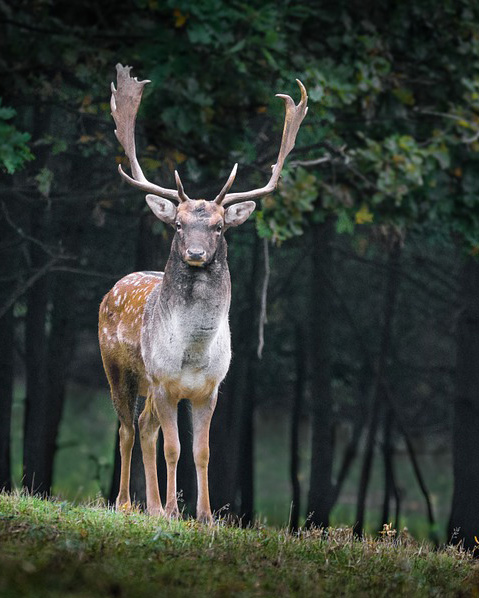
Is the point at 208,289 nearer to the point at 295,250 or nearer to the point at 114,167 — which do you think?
the point at 114,167

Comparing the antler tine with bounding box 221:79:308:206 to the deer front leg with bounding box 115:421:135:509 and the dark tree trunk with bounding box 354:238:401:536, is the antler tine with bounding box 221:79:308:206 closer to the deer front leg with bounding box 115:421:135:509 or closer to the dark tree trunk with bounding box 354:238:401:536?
the deer front leg with bounding box 115:421:135:509

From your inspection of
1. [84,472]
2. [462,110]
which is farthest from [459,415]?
[84,472]

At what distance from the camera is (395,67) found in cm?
1466

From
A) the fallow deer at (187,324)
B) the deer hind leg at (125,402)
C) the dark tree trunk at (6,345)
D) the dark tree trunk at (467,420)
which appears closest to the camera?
Result: the fallow deer at (187,324)

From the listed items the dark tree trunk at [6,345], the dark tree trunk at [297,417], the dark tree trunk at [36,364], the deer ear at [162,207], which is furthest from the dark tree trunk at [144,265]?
the dark tree trunk at [297,417]

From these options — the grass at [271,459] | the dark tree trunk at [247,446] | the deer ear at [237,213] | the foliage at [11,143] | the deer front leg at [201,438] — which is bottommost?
the grass at [271,459]

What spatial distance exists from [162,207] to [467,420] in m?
7.43

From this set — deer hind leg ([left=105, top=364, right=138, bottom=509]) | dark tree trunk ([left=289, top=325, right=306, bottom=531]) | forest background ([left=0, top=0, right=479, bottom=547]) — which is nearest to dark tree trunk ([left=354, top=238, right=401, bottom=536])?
forest background ([left=0, top=0, right=479, bottom=547])

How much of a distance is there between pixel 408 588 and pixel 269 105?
22.5 feet

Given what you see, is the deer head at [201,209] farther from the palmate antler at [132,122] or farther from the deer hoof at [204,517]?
the deer hoof at [204,517]

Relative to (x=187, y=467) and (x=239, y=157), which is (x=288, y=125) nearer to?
(x=239, y=157)

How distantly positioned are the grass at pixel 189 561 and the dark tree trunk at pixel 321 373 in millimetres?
7757

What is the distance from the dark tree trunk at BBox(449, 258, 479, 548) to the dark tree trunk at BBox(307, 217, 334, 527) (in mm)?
1991

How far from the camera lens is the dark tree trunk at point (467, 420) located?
51.4 ft
